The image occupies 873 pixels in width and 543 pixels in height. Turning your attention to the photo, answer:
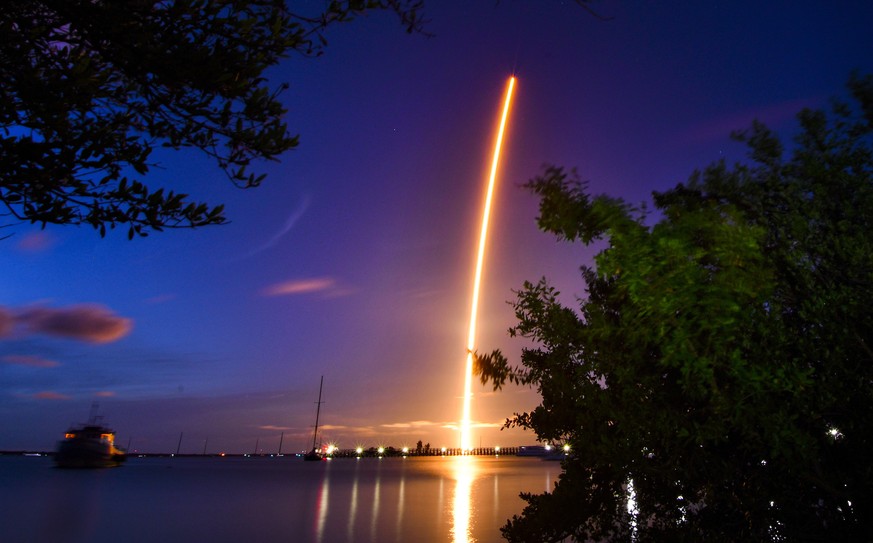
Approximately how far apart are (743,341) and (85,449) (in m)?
134

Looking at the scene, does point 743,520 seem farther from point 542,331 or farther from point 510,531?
point 510,531

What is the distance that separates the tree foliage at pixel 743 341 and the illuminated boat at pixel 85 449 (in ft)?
432

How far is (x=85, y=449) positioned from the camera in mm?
109812

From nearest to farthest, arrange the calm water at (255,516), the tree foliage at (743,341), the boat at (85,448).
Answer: the tree foliage at (743,341) → the calm water at (255,516) → the boat at (85,448)

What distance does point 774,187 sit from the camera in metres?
4.57

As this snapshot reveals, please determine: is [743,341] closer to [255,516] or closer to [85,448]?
[255,516]

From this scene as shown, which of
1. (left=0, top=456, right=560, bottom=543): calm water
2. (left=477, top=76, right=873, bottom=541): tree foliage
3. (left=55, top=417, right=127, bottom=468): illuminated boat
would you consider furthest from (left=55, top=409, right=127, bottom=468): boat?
(left=477, top=76, right=873, bottom=541): tree foliage

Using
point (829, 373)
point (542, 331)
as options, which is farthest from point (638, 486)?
point (829, 373)

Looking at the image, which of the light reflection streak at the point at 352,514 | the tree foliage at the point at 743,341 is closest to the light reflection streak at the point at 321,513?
the light reflection streak at the point at 352,514

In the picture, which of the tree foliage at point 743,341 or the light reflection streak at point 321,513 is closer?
the tree foliage at point 743,341

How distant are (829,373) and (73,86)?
5.82 metres

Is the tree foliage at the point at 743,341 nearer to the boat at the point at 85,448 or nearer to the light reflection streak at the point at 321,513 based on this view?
the light reflection streak at the point at 321,513

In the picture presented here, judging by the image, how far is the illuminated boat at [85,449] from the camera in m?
109

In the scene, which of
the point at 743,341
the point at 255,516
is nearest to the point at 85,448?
the point at 255,516
